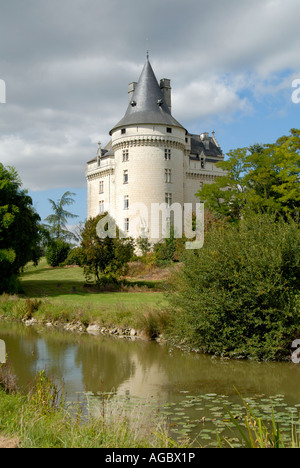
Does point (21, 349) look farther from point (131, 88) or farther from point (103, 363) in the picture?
point (131, 88)

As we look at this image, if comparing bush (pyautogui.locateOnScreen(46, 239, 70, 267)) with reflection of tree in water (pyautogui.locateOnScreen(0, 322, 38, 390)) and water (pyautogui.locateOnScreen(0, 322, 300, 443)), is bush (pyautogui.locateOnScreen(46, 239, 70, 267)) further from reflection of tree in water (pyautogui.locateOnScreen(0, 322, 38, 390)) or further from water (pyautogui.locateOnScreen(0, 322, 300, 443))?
water (pyautogui.locateOnScreen(0, 322, 300, 443))

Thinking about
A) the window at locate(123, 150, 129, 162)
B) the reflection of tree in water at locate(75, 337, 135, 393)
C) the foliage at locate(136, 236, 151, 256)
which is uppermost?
the window at locate(123, 150, 129, 162)

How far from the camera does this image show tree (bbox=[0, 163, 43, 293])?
82.3 ft

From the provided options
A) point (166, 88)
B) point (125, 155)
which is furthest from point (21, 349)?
point (166, 88)

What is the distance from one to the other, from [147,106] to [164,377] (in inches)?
1525

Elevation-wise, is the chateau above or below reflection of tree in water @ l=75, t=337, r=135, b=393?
above

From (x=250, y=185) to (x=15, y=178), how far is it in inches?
643

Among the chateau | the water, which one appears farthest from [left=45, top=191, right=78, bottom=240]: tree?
the water

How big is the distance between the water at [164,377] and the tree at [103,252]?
1252 centimetres

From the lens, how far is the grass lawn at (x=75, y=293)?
2116 cm

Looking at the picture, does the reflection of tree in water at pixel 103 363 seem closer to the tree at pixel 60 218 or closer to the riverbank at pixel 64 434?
the riverbank at pixel 64 434

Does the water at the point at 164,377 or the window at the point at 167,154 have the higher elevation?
the window at the point at 167,154

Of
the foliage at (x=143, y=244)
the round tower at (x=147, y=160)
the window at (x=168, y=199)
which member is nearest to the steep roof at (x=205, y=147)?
the round tower at (x=147, y=160)

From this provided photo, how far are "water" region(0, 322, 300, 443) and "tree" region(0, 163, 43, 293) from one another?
10314 mm
